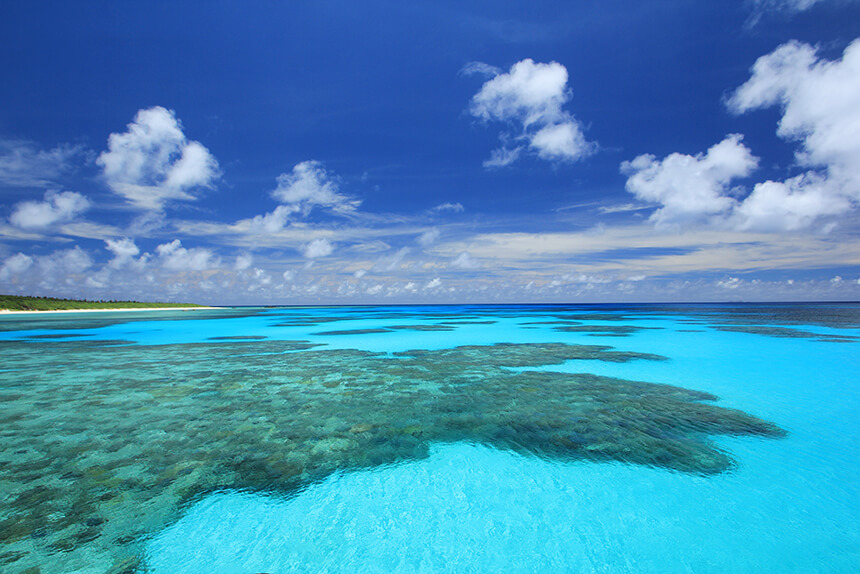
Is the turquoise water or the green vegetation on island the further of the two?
the green vegetation on island

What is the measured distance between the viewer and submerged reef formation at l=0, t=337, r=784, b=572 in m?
5.05

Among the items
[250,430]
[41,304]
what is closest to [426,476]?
[250,430]

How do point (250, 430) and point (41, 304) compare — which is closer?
point (250, 430)

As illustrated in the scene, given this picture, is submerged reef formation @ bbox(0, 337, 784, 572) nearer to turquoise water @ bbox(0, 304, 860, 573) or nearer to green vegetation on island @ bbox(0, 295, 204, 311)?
turquoise water @ bbox(0, 304, 860, 573)

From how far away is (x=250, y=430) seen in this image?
8.01m

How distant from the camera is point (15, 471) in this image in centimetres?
608

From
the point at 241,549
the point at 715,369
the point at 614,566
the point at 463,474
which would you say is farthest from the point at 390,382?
the point at 715,369

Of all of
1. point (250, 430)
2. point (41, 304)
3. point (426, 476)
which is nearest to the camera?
point (426, 476)

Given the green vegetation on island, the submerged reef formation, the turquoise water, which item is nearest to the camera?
the turquoise water

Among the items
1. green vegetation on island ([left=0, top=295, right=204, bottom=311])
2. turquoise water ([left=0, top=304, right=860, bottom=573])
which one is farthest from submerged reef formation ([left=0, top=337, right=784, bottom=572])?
green vegetation on island ([left=0, top=295, right=204, bottom=311])

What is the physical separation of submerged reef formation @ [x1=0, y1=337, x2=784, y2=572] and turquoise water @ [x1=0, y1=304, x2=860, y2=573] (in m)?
0.05

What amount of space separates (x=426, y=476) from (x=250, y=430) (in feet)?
13.4

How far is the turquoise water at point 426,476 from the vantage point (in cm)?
454

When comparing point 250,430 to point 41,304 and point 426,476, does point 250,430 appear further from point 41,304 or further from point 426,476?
point 41,304
